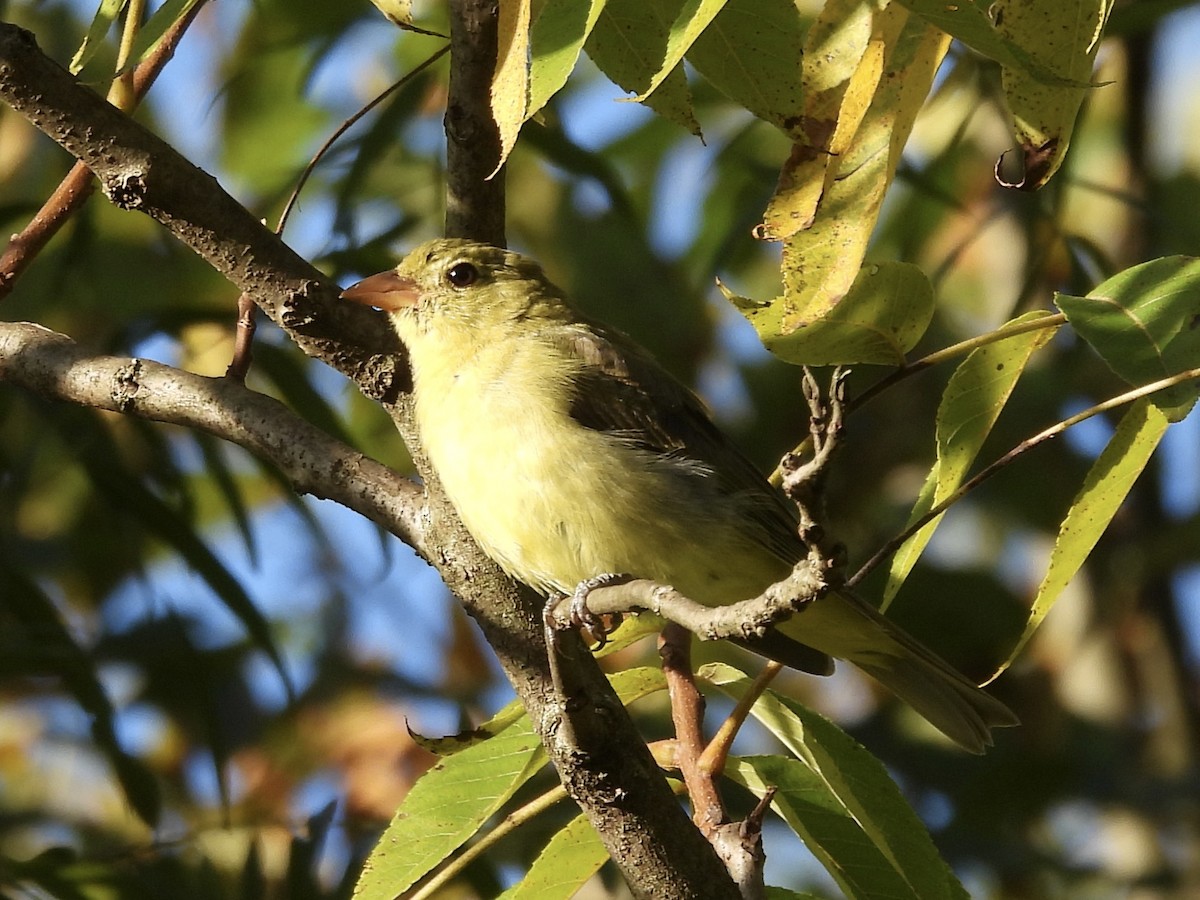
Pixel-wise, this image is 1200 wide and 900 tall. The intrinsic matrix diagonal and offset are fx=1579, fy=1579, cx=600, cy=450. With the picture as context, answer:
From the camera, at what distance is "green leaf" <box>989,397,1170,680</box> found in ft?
7.48

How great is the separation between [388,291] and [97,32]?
2.04 meters

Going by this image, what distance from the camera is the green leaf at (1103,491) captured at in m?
2.28

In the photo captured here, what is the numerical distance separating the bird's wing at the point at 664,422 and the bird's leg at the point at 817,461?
2001mm

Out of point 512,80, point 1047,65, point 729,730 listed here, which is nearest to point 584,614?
point 729,730

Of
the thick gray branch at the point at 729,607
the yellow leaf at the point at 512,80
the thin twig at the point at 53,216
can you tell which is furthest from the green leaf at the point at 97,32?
the thick gray branch at the point at 729,607

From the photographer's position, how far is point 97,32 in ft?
7.68

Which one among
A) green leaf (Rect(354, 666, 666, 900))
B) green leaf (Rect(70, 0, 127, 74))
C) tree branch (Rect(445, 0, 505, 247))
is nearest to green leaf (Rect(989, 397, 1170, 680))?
green leaf (Rect(354, 666, 666, 900))

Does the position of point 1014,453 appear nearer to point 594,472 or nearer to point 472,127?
point 472,127

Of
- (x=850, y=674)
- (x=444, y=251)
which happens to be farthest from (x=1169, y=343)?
(x=850, y=674)

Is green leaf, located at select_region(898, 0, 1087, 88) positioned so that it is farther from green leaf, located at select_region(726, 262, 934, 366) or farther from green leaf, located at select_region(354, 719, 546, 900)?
green leaf, located at select_region(354, 719, 546, 900)

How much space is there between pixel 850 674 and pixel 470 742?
431 centimetres

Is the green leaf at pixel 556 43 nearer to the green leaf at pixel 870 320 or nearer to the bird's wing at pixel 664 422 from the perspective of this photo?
the green leaf at pixel 870 320

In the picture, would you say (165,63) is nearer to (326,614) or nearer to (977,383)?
(977,383)

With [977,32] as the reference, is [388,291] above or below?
above
